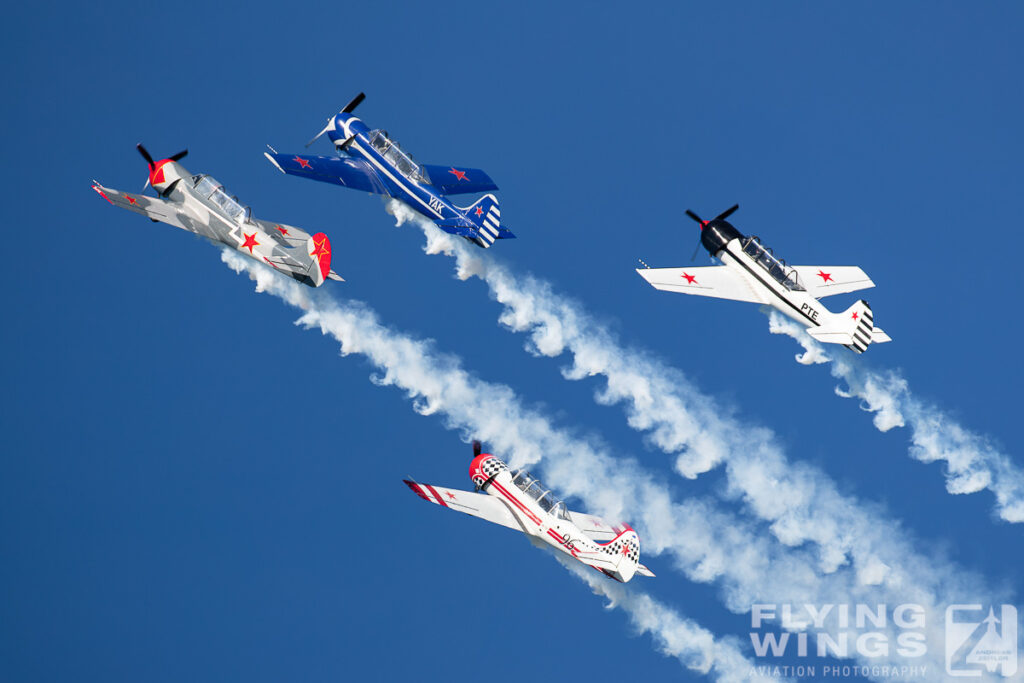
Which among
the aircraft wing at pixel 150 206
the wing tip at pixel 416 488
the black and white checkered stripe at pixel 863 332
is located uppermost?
the black and white checkered stripe at pixel 863 332

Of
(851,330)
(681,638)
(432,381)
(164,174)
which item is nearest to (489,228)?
(432,381)

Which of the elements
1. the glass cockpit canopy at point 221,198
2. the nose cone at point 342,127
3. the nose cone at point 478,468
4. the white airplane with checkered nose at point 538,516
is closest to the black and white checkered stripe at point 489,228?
the nose cone at point 342,127

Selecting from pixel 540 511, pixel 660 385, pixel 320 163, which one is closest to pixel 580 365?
pixel 660 385

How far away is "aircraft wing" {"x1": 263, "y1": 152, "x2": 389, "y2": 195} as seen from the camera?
48.8 metres

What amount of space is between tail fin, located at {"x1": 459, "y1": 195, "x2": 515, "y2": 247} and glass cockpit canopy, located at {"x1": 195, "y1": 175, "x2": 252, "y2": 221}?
6406 millimetres

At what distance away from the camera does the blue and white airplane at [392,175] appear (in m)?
47.8

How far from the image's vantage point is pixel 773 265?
45.8m

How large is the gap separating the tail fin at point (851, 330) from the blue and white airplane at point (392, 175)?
9.71m

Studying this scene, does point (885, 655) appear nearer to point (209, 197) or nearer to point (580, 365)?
point (580, 365)

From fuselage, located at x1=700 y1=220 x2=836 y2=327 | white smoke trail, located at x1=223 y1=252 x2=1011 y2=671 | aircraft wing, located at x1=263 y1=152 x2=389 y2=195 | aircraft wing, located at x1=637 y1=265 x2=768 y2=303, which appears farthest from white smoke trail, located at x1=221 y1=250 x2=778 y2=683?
fuselage, located at x1=700 y1=220 x2=836 y2=327

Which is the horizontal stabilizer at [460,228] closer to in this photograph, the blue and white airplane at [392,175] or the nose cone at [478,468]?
the blue and white airplane at [392,175]

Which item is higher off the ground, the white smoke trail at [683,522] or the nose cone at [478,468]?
the white smoke trail at [683,522]

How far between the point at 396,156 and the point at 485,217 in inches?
132

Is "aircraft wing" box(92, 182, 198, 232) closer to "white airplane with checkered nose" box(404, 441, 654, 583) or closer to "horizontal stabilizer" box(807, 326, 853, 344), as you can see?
"white airplane with checkered nose" box(404, 441, 654, 583)
